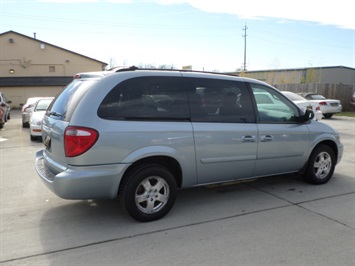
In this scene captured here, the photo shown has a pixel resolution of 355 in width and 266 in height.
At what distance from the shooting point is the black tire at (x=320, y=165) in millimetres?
5703

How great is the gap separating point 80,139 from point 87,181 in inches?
19.0

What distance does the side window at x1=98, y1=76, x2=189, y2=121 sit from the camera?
12.9 ft

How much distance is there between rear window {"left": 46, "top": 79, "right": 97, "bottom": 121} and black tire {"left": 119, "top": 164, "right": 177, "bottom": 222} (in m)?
1.05

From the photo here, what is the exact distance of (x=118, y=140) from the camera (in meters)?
3.85

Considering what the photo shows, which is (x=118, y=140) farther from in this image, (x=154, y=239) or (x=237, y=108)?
(x=237, y=108)

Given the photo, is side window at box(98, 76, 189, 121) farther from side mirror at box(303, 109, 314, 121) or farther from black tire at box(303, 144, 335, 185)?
black tire at box(303, 144, 335, 185)

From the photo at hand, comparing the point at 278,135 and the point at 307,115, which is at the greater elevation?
the point at 307,115

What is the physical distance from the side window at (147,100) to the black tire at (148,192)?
0.66m

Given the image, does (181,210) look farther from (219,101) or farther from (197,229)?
(219,101)

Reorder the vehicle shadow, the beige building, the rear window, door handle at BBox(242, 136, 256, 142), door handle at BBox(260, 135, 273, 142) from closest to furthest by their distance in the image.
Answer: the vehicle shadow
the rear window
door handle at BBox(242, 136, 256, 142)
door handle at BBox(260, 135, 273, 142)
the beige building

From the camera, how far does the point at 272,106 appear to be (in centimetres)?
542

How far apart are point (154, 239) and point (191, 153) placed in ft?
3.92

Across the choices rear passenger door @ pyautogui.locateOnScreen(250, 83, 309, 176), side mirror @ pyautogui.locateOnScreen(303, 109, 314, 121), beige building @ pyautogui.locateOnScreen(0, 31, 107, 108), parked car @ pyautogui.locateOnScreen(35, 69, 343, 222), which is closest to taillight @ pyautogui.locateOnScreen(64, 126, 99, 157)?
parked car @ pyautogui.locateOnScreen(35, 69, 343, 222)

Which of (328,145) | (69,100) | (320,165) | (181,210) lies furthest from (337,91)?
(69,100)
